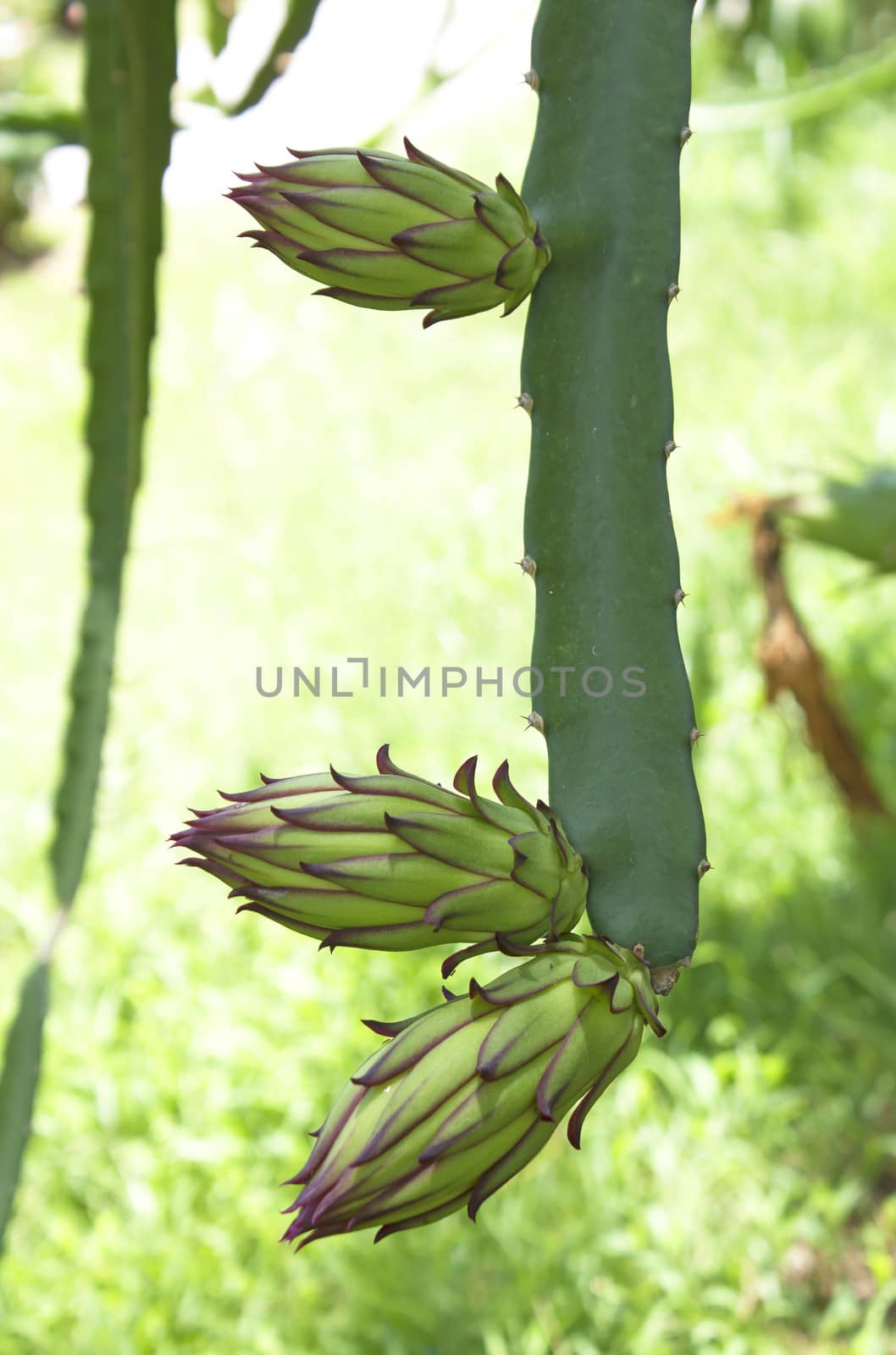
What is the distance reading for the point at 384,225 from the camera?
0.58 metres

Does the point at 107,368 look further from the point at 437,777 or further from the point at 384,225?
the point at 437,777

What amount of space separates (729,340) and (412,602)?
3.59 ft

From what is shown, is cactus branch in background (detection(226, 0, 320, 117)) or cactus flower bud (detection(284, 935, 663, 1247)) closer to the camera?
cactus flower bud (detection(284, 935, 663, 1247))

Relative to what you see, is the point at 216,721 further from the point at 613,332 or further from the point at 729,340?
the point at 613,332

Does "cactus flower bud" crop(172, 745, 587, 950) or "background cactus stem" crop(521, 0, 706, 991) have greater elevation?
"background cactus stem" crop(521, 0, 706, 991)

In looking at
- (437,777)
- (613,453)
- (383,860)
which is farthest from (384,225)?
(437,777)

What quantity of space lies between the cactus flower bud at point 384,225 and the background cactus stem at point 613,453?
61mm

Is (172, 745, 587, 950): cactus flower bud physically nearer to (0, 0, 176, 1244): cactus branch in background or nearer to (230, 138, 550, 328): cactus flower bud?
(230, 138, 550, 328): cactus flower bud

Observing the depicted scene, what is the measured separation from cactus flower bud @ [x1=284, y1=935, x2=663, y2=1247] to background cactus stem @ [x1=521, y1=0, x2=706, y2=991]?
62 mm

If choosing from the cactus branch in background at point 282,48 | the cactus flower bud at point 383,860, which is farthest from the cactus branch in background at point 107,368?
the cactus flower bud at point 383,860

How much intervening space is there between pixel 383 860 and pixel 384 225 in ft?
0.91

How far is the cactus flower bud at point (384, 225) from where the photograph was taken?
1.86 ft

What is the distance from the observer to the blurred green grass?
1341 millimetres

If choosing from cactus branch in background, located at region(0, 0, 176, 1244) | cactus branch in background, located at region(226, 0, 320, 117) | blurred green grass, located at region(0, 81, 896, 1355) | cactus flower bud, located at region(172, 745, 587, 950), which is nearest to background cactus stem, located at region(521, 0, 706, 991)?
cactus flower bud, located at region(172, 745, 587, 950)
